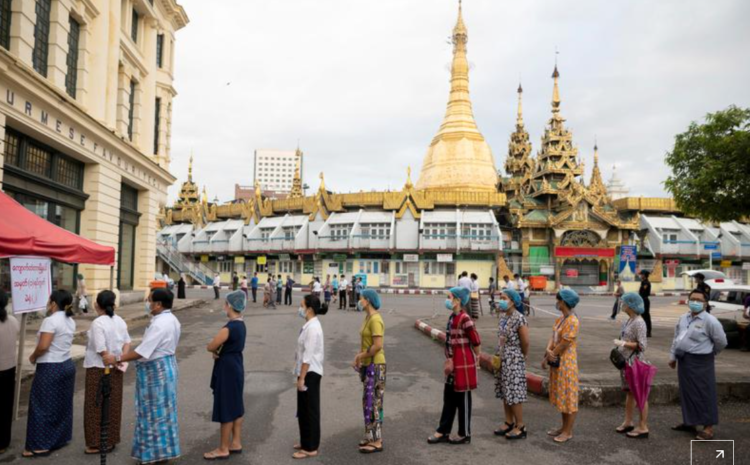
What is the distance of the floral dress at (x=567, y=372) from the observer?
207 inches

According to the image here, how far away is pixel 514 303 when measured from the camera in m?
5.51

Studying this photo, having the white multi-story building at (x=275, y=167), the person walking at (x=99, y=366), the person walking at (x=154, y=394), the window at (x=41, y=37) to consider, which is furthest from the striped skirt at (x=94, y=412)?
the white multi-story building at (x=275, y=167)

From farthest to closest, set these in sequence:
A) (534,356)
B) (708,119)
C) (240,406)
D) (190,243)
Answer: (190,243)
(708,119)
(534,356)
(240,406)

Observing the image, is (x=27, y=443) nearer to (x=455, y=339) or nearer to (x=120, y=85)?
(x=455, y=339)

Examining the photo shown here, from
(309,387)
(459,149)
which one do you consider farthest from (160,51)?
(459,149)

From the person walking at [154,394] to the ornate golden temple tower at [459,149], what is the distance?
4006cm

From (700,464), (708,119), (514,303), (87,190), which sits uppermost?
(708,119)

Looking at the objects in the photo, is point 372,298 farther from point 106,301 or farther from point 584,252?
point 584,252

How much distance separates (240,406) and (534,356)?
6.38 metres

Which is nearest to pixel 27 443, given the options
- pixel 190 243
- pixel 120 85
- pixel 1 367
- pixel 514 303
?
pixel 1 367

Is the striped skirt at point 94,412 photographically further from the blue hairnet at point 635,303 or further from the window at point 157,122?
the window at point 157,122

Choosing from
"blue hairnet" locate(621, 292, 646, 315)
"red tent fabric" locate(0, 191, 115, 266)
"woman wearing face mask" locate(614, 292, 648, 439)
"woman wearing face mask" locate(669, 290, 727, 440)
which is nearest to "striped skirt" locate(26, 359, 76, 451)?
"red tent fabric" locate(0, 191, 115, 266)

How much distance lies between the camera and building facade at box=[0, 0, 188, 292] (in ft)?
40.8

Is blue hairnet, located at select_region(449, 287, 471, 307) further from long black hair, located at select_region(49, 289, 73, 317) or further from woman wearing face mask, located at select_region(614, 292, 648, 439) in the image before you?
long black hair, located at select_region(49, 289, 73, 317)
